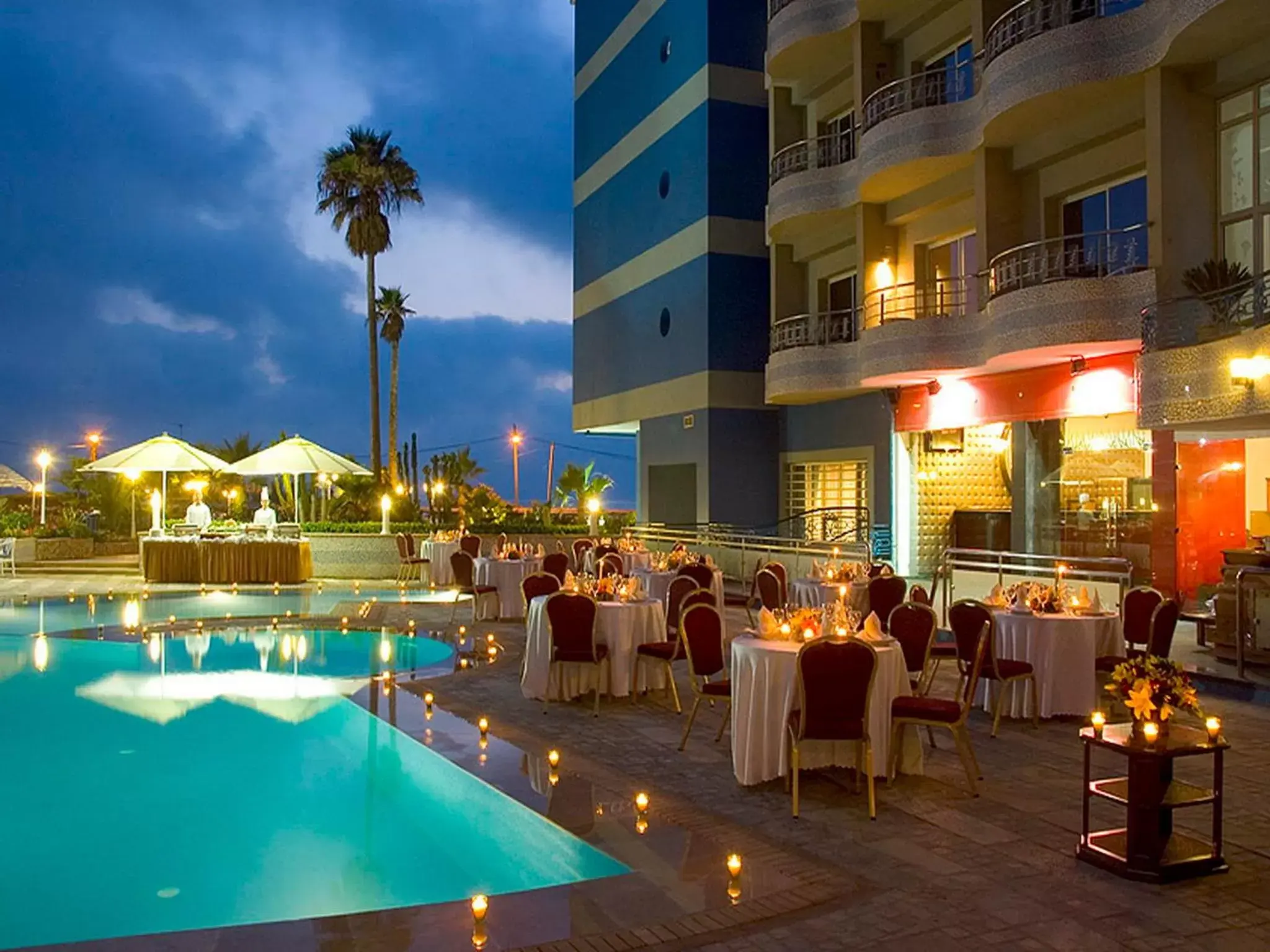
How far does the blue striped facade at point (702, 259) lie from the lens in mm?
26938

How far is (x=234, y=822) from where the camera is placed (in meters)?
7.40

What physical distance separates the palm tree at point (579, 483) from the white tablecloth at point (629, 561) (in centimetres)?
1831

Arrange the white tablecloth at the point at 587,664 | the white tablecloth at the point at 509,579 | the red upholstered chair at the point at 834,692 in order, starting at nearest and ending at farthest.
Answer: the red upholstered chair at the point at 834,692
the white tablecloth at the point at 587,664
the white tablecloth at the point at 509,579

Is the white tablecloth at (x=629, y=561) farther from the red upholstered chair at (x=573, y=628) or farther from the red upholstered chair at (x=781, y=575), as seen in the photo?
the red upholstered chair at (x=573, y=628)

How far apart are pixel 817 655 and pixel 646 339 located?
2431 cm

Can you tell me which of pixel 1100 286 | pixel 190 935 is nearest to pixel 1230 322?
pixel 1100 286

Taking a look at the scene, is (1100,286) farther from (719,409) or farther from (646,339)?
(646,339)

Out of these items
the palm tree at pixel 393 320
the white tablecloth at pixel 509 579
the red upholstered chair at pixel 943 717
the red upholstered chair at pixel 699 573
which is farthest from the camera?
the palm tree at pixel 393 320

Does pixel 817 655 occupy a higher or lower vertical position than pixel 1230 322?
lower

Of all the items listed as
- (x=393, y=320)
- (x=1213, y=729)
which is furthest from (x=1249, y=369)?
(x=393, y=320)

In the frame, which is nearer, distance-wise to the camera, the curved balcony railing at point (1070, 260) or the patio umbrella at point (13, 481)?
the curved balcony railing at point (1070, 260)

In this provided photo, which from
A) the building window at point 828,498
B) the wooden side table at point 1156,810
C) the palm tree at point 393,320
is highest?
the palm tree at point 393,320

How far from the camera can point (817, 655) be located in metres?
6.79

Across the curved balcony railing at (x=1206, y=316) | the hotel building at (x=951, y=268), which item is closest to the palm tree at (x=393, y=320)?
the hotel building at (x=951, y=268)
